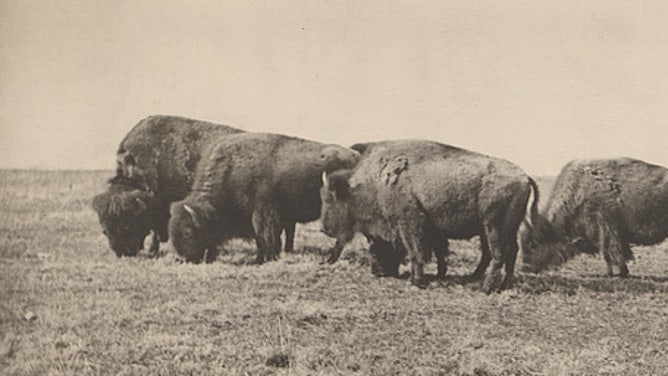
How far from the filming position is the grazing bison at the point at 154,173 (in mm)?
8992

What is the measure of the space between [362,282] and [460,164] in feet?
4.72

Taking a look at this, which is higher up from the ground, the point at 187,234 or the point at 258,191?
the point at 258,191

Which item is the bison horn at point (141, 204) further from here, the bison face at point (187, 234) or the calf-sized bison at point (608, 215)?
the calf-sized bison at point (608, 215)

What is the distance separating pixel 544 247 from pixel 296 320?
3.74 meters

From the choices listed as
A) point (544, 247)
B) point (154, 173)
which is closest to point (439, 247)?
point (544, 247)

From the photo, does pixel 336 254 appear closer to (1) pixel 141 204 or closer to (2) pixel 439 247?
(2) pixel 439 247

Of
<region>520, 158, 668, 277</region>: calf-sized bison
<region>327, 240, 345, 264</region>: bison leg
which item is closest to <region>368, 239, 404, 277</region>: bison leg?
<region>327, 240, 345, 264</region>: bison leg

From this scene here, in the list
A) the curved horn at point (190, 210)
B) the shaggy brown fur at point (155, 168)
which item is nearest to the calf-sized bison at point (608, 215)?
the curved horn at point (190, 210)

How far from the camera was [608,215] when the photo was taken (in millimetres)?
8766

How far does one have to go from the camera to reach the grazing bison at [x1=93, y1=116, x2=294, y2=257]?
29.5 ft

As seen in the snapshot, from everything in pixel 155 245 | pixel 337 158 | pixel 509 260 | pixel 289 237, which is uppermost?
pixel 337 158

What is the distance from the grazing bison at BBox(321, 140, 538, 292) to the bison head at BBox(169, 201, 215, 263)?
1.37 meters

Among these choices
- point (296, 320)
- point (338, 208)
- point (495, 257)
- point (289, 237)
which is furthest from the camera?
point (289, 237)

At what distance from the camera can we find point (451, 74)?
25.3 ft
